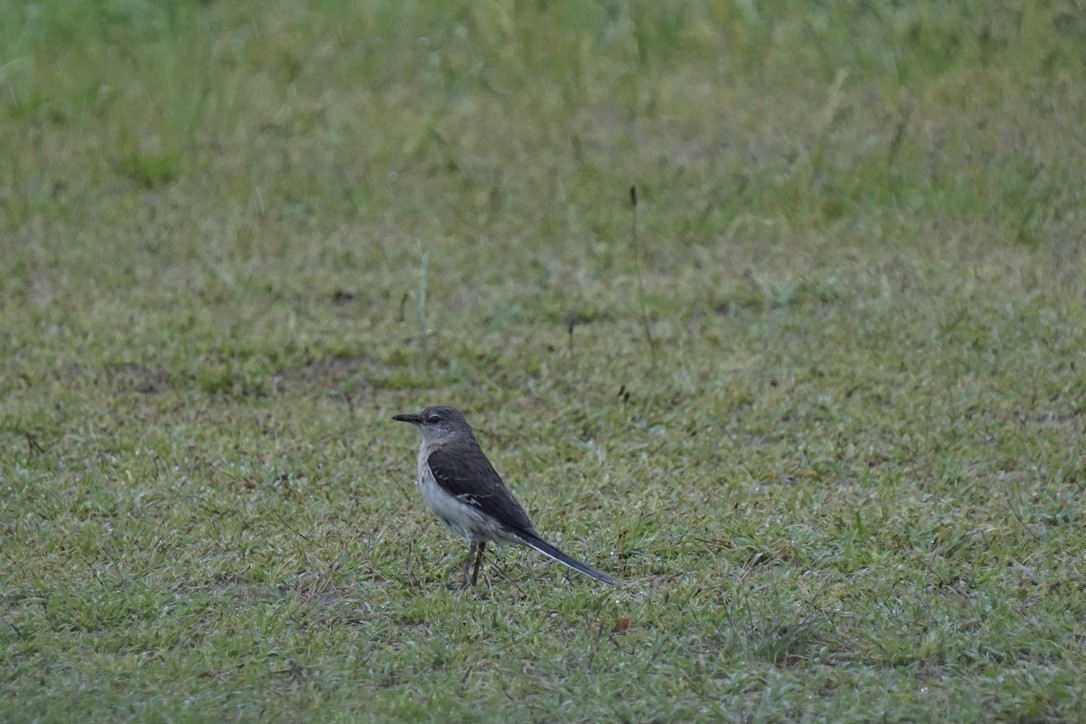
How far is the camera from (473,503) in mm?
6105

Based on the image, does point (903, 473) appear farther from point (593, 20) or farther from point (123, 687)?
point (593, 20)

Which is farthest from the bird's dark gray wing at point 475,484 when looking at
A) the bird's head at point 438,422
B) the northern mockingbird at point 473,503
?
the bird's head at point 438,422

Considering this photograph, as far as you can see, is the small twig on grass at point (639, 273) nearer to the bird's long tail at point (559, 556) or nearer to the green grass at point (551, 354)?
the green grass at point (551, 354)

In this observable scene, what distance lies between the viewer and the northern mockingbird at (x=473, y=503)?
6.04 metres

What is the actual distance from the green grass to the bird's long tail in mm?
100

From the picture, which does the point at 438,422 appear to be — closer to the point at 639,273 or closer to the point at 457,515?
the point at 457,515

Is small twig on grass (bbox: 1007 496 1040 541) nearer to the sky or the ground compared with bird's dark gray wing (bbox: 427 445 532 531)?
nearer to the ground

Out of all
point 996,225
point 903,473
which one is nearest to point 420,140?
point 996,225

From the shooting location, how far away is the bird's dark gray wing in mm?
6047

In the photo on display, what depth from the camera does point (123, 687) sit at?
5.13 meters

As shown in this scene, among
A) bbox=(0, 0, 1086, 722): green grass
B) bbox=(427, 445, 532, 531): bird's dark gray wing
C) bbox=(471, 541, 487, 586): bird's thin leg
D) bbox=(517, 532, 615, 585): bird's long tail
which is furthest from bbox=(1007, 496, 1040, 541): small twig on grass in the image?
bbox=(471, 541, 487, 586): bird's thin leg

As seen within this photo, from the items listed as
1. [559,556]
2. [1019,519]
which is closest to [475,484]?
[559,556]

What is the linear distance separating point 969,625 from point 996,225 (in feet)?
17.7

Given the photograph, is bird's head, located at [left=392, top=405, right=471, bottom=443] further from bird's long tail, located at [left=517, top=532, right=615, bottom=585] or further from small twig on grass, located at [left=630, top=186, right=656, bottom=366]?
small twig on grass, located at [left=630, top=186, right=656, bottom=366]
